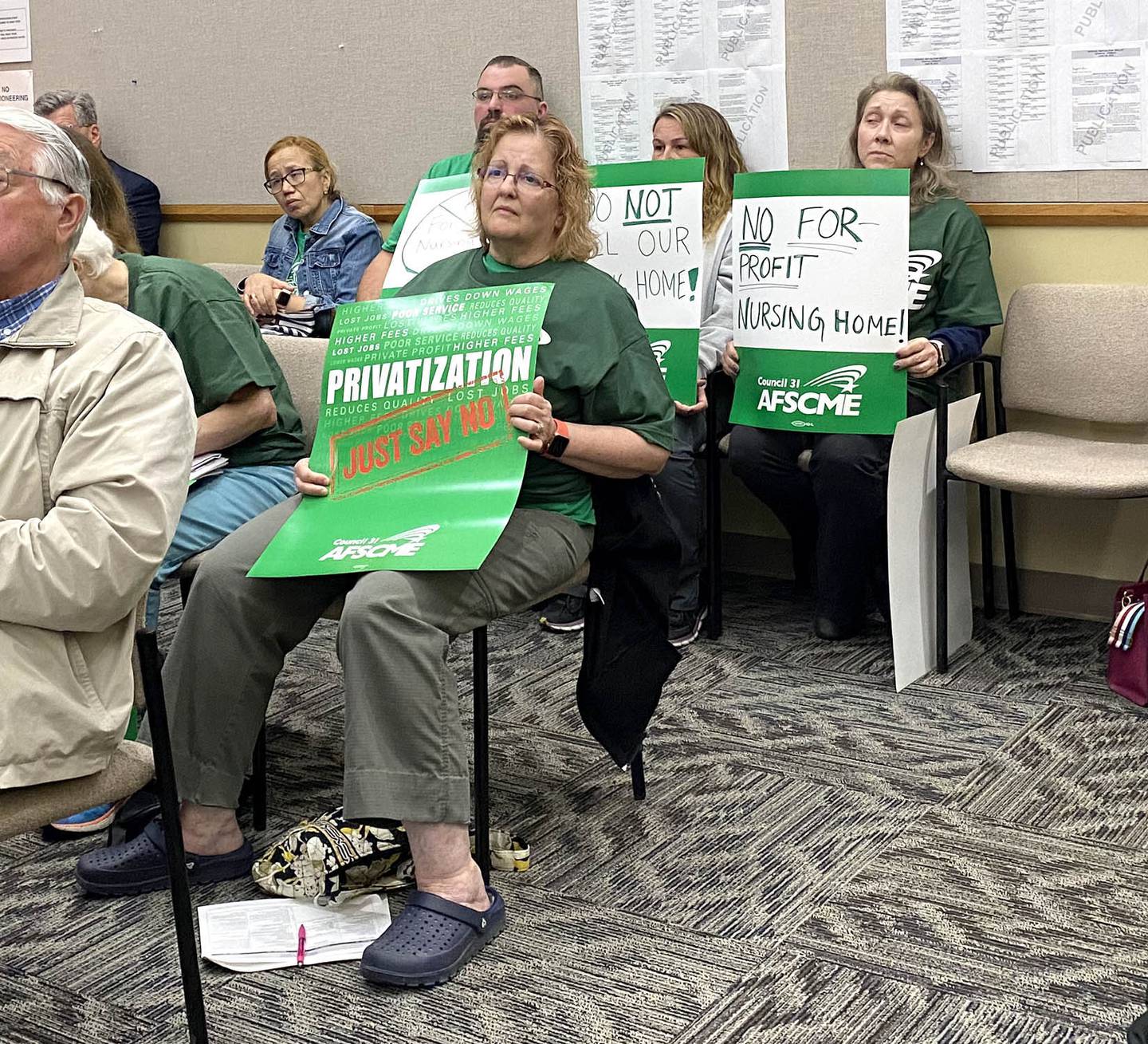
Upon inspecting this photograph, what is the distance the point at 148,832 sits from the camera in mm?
2463

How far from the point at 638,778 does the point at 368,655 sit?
2.52ft

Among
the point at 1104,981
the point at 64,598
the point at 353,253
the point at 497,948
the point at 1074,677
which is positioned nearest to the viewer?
the point at 64,598

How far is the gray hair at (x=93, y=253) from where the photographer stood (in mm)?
2355

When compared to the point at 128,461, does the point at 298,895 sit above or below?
below

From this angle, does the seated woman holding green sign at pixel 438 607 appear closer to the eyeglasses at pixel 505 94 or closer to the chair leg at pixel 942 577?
the chair leg at pixel 942 577

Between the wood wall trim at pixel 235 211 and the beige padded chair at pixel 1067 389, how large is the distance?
6.84 ft

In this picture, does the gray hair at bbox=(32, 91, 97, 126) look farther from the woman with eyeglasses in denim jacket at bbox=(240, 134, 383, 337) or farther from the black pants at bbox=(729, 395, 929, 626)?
the black pants at bbox=(729, 395, 929, 626)

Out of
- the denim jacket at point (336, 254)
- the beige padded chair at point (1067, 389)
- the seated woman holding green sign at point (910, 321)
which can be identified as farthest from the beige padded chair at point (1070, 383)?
the denim jacket at point (336, 254)

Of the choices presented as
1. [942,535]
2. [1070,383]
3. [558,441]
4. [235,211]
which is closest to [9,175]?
[558,441]

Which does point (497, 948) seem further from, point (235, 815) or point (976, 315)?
point (976, 315)

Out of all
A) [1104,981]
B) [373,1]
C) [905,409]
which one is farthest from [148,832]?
[373,1]

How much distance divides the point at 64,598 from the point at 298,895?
33.9 inches

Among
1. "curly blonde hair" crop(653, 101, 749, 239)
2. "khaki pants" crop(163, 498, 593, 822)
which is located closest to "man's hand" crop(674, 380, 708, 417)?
"curly blonde hair" crop(653, 101, 749, 239)

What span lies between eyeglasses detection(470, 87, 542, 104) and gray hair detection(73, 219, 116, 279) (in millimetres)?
1958
